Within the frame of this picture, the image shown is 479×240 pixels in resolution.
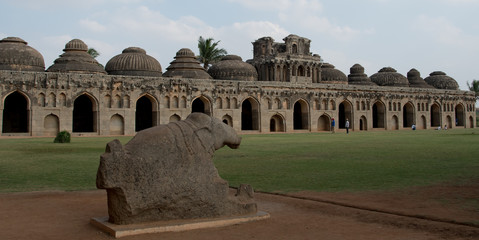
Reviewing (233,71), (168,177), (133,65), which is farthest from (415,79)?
(168,177)

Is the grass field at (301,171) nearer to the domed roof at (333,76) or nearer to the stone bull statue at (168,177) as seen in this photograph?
the stone bull statue at (168,177)

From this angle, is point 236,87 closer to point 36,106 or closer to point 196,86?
point 196,86

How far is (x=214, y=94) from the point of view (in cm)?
4641

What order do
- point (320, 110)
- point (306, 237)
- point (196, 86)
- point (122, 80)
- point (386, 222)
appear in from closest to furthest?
point (306, 237) < point (386, 222) < point (122, 80) < point (196, 86) < point (320, 110)

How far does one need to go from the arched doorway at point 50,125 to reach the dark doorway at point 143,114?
9.57 m

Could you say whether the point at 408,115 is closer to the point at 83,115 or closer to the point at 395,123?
the point at 395,123

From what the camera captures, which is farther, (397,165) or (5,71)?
(5,71)

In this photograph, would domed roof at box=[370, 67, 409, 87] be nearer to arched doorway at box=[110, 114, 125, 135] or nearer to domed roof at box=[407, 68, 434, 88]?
domed roof at box=[407, 68, 434, 88]

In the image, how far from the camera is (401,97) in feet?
195

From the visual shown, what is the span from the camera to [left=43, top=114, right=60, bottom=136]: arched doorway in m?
39.0

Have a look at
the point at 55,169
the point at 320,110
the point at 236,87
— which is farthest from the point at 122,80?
the point at 55,169

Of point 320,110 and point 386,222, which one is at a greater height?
point 320,110

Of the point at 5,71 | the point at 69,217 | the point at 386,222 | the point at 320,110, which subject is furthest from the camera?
the point at 320,110

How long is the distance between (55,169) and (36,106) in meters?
27.2
